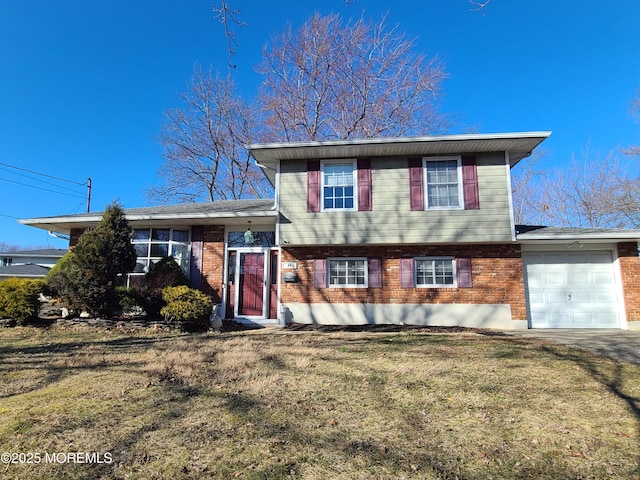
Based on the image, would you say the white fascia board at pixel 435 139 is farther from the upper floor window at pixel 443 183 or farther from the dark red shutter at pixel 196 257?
the dark red shutter at pixel 196 257

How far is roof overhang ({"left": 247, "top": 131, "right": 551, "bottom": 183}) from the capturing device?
9719mm

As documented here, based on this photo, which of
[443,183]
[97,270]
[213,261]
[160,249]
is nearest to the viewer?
[97,270]

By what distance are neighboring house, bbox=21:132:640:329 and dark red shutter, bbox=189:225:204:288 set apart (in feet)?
1.25

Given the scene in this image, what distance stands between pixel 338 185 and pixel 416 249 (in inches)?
111

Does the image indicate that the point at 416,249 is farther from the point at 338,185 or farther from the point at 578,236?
the point at 578,236

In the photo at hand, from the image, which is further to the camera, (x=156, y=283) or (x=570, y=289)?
(x=570, y=289)

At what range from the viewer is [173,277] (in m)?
10.2

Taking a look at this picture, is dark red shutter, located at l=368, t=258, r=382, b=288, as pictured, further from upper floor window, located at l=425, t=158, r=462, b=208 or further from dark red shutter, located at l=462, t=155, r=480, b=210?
dark red shutter, located at l=462, t=155, r=480, b=210

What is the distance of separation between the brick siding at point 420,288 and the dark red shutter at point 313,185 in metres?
1.22

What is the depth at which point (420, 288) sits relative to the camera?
1048cm

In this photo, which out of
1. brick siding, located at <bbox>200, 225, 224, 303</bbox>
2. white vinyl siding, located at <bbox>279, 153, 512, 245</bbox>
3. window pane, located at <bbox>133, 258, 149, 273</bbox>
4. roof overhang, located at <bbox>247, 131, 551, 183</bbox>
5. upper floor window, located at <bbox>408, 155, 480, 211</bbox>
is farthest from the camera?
window pane, located at <bbox>133, 258, 149, 273</bbox>

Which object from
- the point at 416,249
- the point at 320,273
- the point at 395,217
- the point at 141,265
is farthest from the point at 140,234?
the point at 416,249

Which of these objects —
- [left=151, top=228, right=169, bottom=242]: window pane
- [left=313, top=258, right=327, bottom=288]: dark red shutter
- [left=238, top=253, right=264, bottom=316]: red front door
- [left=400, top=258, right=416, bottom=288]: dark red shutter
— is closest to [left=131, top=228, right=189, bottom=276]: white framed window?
[left=151, top=228, right=169, bottom=242]: window pane

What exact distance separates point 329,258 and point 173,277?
4262 mm
